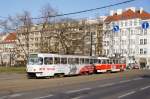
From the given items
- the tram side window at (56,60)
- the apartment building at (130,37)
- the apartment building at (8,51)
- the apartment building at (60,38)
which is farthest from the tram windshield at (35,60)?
the apartment building at (130,37)

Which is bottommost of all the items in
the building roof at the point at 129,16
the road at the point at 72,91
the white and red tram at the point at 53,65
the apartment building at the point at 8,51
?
the road at the point at 72,91

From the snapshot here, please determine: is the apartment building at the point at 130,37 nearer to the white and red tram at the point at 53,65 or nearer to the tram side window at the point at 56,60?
the white and red tram at the point at 53,65

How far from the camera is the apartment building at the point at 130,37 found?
112700 mm

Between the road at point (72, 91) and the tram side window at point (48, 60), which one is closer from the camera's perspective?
the road at point (72, 91)

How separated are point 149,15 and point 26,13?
60.8 metres

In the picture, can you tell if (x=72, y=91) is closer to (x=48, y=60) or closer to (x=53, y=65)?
(x=48, y=60)

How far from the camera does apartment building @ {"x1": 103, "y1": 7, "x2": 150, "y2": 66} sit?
11270 centimetres

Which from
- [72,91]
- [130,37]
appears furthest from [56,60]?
[130,37]

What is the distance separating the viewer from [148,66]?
107 metres

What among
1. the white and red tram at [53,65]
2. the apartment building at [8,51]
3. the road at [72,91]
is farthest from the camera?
the apartment building at [8,51]

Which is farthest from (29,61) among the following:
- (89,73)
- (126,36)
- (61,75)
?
(126,36)

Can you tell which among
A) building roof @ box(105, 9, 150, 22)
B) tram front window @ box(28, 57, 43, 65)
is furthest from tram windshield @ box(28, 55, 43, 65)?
building roof @ box(105, 9, 150, 22)

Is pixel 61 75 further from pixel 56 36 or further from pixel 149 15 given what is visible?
pixel 149 15

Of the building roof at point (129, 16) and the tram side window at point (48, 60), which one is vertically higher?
the building roof at point (129, 16)
